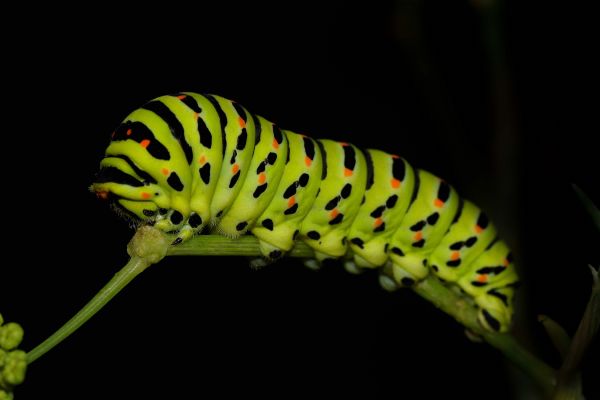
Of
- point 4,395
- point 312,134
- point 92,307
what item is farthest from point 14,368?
point 312,134

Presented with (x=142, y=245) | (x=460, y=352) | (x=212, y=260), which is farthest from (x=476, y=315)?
(x=460, y=352)

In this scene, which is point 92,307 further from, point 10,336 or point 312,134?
point 312,134

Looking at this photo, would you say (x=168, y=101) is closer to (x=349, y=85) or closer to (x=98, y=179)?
(x=98, y=179)

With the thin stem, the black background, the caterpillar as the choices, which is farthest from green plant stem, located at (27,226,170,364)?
the black background

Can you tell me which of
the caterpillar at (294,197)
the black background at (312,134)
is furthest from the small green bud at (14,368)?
the black background at (312,134)

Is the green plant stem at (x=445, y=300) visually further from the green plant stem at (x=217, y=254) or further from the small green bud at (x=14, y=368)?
the small green bud at (x=14, y=368)

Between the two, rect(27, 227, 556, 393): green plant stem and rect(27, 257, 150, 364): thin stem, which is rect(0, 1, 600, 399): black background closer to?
rect(27, 227, 556, 393): green plant stem
